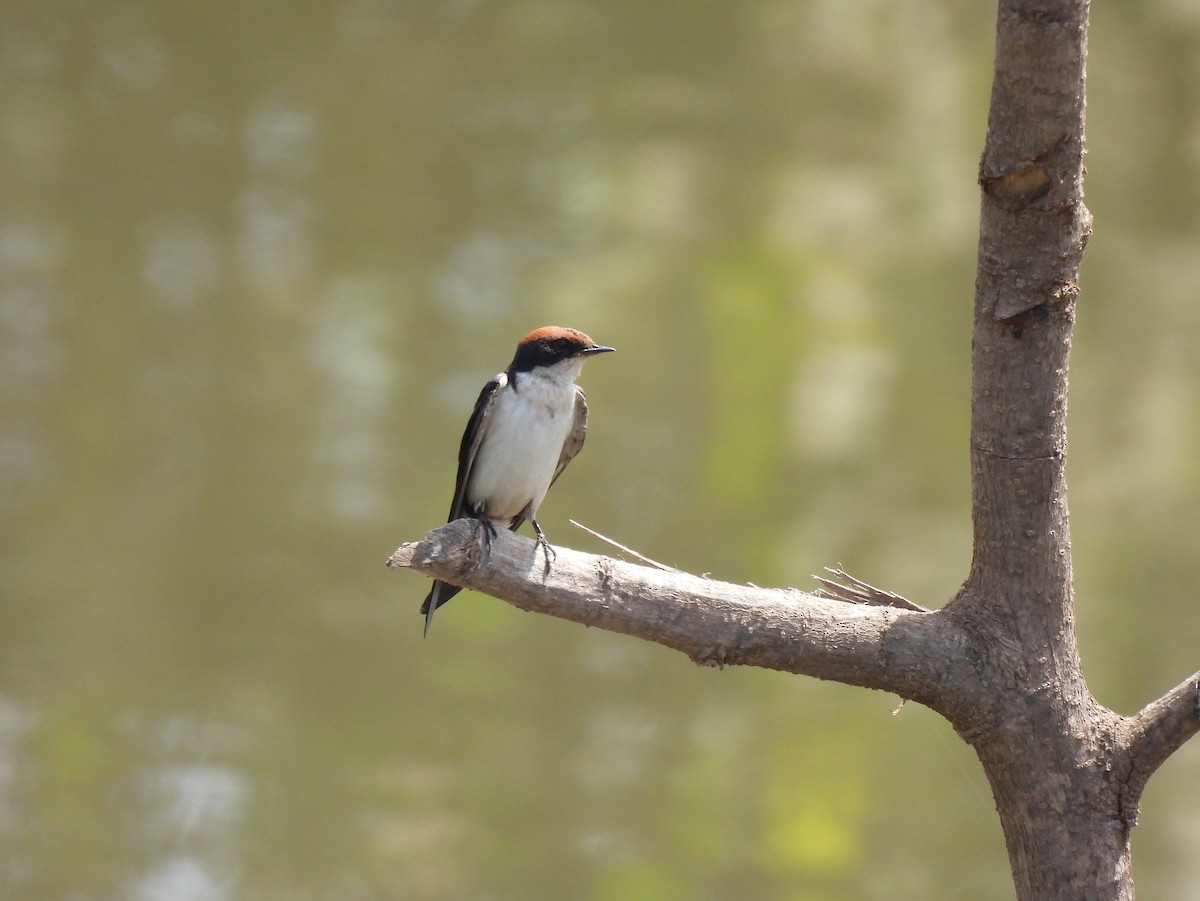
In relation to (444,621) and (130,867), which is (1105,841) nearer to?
(444,621)

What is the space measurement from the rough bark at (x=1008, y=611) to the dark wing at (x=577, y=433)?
3.55 ft

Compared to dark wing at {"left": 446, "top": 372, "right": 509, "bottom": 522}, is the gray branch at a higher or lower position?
lower

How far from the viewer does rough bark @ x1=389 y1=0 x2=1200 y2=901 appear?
2340 mm

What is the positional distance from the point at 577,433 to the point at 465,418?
6.00ft

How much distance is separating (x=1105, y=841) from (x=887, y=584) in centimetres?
303

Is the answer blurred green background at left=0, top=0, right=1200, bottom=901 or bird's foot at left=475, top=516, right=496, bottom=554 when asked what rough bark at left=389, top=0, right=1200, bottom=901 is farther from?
blurred green background at left=0, top=0, right=1200, bottom=901

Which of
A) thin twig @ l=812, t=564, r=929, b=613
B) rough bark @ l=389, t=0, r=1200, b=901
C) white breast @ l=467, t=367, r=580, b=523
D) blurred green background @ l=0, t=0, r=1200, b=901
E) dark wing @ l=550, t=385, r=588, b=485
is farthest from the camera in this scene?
blurred green background @ l=0, t=0, r=1200, b=901

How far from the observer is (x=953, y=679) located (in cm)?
248

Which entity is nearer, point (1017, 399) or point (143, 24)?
point (1017, 399)

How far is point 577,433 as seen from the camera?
3.61 metres

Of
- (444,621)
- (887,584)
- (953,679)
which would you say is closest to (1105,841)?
(953,679)

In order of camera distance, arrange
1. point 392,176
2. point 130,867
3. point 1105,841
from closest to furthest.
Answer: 1. point 1105,841
2. point 130,867
3. point 392,176

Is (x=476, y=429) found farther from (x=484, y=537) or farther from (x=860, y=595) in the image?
(x=860, y=595)

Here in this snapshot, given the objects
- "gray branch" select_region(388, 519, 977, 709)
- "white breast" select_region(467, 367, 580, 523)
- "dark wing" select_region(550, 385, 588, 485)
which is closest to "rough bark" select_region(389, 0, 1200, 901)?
"gray branch" select_region(388, 519, 977, 709)
